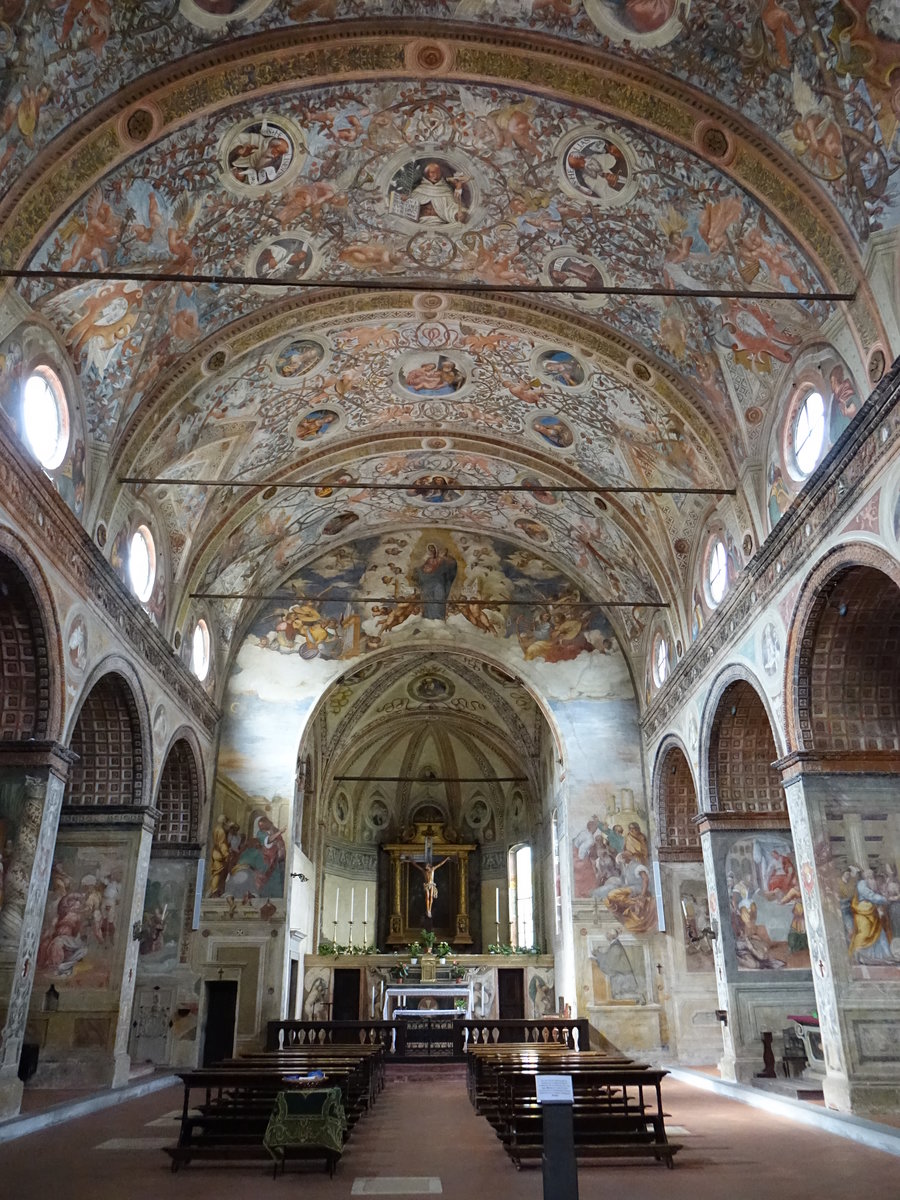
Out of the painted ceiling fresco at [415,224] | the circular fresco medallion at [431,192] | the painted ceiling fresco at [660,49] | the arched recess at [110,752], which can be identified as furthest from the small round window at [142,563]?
the painted ceiling fresco at [660,49]

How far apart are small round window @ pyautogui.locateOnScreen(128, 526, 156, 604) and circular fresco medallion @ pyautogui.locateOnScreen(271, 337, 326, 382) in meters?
4.06

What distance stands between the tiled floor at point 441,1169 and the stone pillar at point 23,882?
1.17 m

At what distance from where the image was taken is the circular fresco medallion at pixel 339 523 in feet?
78.7

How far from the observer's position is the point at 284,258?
15.1m

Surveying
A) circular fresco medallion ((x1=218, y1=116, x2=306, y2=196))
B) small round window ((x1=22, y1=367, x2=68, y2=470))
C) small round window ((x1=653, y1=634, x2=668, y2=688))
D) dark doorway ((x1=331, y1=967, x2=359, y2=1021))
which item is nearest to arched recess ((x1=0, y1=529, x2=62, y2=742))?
small round window ((x1=22, y1=367, x2=68, y2=470))

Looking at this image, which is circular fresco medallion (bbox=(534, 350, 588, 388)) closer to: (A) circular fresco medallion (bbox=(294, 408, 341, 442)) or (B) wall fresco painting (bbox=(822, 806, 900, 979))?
(A) circular fresco medallion (bbox=(294, 408, 341, 442))

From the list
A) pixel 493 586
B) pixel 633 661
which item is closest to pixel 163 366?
pixel 493 586

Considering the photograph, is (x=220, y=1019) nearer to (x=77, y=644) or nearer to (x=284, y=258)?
(x=77, y=644)

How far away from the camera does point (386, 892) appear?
121 ft

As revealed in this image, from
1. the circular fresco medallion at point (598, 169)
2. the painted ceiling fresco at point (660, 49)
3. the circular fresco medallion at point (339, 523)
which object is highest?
the circular fresco medallion at point (339, 523)

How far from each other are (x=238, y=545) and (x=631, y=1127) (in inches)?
623

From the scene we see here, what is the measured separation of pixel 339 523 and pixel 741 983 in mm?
14008

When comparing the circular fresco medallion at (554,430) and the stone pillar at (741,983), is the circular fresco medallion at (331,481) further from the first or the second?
the stone pillar at (741,983)

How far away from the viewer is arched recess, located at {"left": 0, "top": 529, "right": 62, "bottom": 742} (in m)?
13.2
